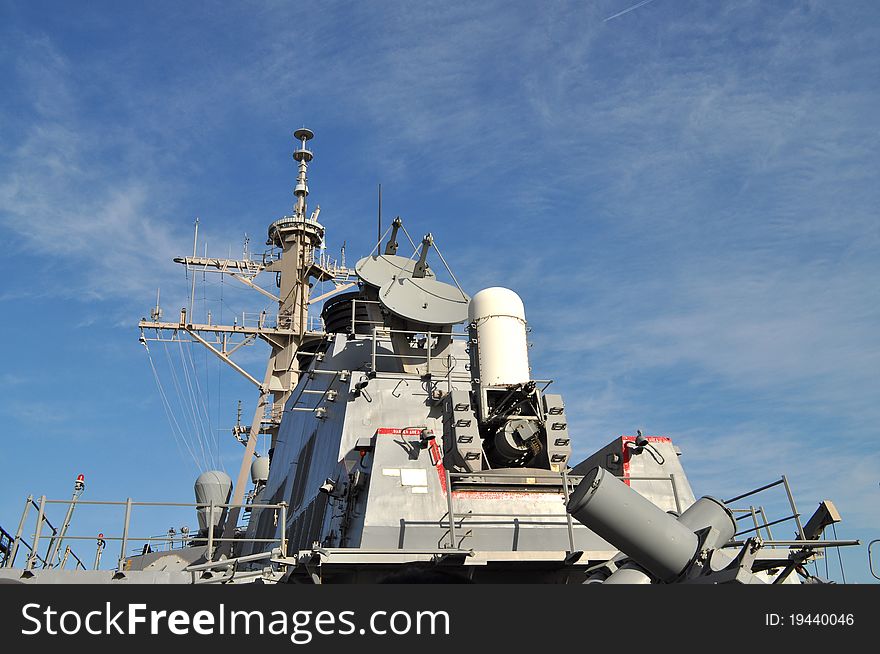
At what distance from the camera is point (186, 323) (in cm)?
3098

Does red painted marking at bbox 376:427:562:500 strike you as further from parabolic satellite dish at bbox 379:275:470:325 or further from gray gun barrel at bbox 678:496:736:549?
parabolic satellite dish at bbox 379:275:470:325

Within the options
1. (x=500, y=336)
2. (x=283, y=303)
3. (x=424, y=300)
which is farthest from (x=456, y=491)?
(x=283, y=303)

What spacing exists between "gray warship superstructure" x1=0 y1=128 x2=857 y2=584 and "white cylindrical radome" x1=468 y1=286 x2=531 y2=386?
0.02 m

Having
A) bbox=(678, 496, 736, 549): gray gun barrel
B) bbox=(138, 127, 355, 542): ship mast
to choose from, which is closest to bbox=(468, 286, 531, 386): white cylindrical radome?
bbox=(678, 496, 736, 549): gray gun barrel

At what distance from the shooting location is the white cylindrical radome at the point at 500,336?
11977mm

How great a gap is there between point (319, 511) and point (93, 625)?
718 centimetres

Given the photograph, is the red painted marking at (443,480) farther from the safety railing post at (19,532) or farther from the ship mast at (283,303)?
the ship mast at (283,303)

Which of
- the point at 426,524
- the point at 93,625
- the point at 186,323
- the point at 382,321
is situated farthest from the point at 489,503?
the point at 186,323

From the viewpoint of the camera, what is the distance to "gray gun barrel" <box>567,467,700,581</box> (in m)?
6.94

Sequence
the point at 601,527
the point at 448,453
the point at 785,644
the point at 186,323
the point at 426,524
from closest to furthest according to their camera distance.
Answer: the point at 785,644
the point at 601,527
the point at 426,524
the point at 448,453
the point at 186,323

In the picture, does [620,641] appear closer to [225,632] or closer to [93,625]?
[225,632]

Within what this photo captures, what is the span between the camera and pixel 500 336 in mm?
12281

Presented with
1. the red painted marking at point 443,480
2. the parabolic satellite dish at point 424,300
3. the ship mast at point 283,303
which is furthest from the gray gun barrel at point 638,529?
the ship mast at point 283,303

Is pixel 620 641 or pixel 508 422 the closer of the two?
pixel 620 641
